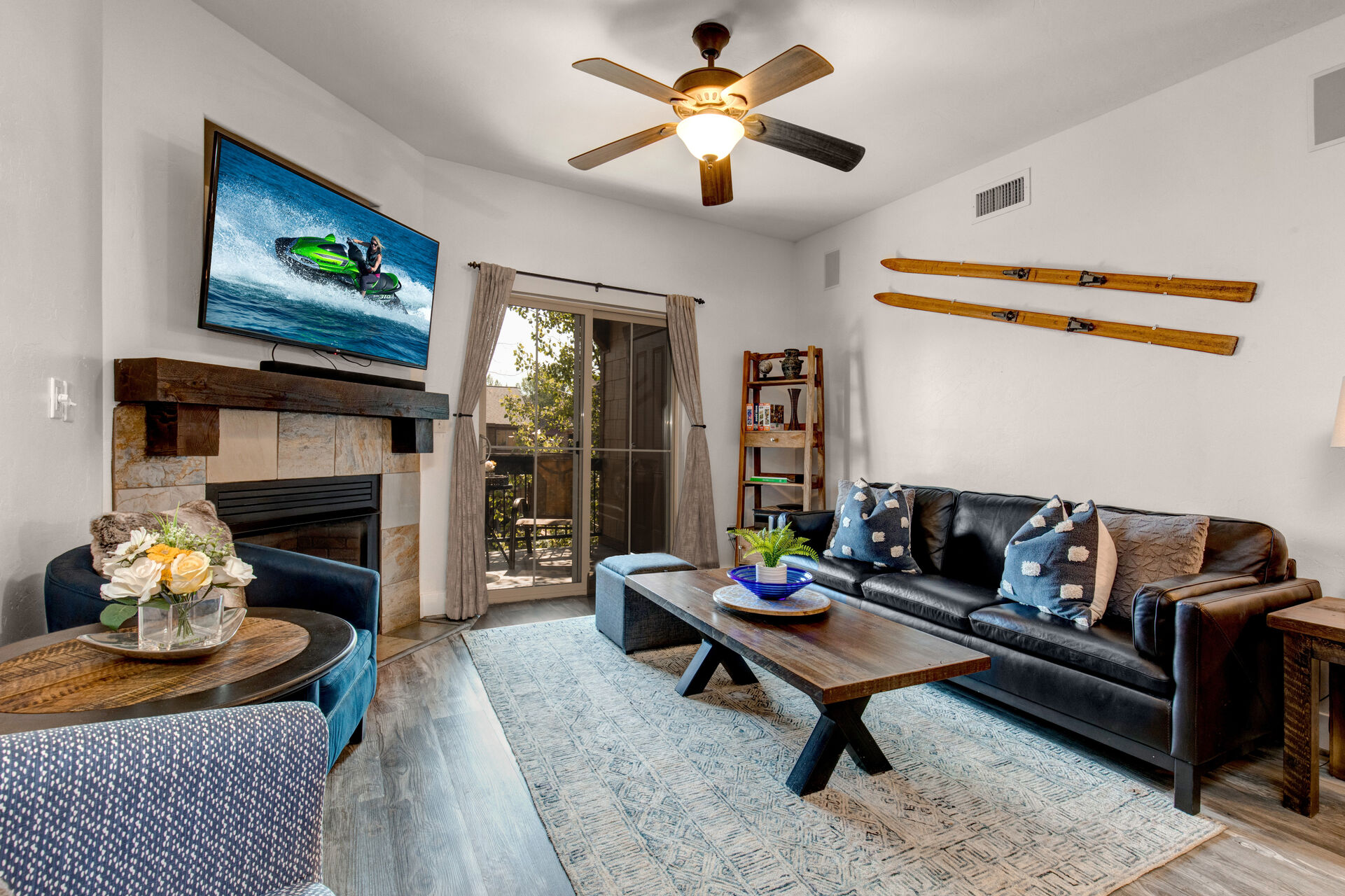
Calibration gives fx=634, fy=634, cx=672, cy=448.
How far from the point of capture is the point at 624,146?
2740mm

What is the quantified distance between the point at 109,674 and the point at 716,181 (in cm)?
262

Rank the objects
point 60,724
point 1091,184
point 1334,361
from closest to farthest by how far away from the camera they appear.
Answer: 1. point 60,724
2. point 1334,361
3. point 1091,184

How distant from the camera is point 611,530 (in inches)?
189

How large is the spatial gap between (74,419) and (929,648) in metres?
2.85

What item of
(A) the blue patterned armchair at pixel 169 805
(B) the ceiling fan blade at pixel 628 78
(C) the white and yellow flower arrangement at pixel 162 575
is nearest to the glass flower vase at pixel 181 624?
(C) the white and yellow flower arrangement at pixel 162 575

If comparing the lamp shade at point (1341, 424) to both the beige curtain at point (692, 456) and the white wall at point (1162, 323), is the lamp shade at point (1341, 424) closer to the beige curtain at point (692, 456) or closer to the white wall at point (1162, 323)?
the white wall at point (1162, 323)

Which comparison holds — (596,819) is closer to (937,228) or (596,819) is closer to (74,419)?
Answer: (74,419)

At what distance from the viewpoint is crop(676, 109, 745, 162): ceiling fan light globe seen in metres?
2.45

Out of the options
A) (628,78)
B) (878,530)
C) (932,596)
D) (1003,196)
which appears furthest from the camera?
(1003,196)

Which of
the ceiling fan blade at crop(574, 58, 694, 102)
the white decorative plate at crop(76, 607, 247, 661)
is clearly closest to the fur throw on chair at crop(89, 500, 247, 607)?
the white decorative plate at crop(76, 607, 247, 661)

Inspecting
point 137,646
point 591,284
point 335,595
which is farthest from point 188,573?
point 591,284

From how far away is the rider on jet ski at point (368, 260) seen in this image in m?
3.07

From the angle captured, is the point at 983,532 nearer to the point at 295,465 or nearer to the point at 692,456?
the point at 692,456

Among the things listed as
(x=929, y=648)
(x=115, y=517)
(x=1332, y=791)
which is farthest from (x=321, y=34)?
(x=1332, y=791)
